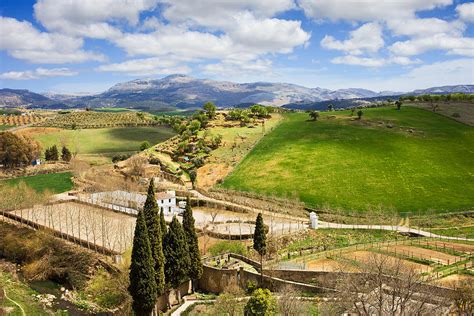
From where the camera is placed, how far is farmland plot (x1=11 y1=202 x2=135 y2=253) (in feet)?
192

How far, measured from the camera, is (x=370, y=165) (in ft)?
Answer: 297

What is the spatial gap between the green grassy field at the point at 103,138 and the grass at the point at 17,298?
290 ft

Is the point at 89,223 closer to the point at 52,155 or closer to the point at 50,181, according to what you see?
the point at 50,181

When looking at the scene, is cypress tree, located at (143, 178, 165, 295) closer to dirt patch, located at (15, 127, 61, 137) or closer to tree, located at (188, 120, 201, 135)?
tree, located at (188, 120, 201, 135)

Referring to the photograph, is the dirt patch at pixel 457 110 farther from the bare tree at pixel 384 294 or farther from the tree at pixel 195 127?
the bare tree at pixel 384 294

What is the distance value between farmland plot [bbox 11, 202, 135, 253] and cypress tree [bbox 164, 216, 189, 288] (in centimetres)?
1149

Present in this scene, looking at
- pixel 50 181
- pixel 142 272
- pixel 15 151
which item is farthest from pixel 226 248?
pixel 15 151

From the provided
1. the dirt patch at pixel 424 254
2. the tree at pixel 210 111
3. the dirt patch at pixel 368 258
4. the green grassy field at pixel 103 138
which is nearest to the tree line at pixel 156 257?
the dirt patch at pixel 368 258

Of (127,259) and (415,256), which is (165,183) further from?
(415,256)

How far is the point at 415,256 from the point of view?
161ft

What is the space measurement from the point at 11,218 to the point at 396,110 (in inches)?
4573

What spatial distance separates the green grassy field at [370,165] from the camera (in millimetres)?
76062

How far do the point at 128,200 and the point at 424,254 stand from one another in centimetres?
5017

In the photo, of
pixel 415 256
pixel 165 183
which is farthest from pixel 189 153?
pixel 415 256
